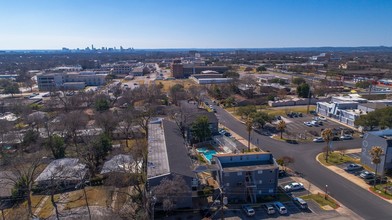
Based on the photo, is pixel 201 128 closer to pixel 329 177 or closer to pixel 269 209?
pixel 329 177

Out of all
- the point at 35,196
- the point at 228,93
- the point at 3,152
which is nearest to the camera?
the point at 35,196

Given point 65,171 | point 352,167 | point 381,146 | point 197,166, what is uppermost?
point 381,146

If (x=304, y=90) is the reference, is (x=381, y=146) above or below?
below

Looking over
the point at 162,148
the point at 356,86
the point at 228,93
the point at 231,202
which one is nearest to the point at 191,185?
the point at 231,202

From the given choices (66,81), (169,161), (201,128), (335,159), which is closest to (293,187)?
(335,159)

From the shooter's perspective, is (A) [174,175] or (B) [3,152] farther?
(B) [3,152]

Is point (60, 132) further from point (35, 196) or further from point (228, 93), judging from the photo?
point (228, 93)
